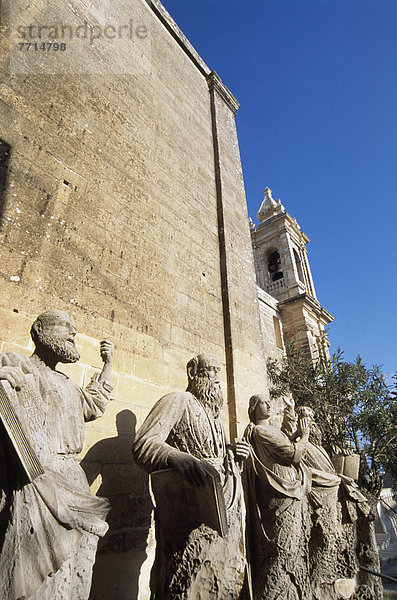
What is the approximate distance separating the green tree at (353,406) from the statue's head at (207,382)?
7037mm

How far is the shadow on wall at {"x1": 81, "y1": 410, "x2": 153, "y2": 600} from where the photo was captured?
8.84ft

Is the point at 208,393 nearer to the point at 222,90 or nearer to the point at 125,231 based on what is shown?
the point at 125,231

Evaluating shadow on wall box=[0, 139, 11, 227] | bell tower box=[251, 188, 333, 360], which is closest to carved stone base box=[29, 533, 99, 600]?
shadow on wall box=[0, 139, 11, 227]

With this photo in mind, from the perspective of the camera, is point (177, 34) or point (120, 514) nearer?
point (120, 514)

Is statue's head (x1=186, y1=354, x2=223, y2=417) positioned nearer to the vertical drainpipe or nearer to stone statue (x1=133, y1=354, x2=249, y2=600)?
stone statue (x1=133, y1=354, x2=249, y2=600)

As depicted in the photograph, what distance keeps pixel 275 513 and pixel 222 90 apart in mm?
8347

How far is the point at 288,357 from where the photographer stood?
12406 mm

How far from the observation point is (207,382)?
2.70 meters

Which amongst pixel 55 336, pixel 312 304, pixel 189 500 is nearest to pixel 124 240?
pixel 55 336

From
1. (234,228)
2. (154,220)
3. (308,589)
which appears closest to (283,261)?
(234,228)

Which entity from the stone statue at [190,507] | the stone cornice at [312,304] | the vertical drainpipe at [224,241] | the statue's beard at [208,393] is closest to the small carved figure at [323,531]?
the vertical drainpipe at [224,241]

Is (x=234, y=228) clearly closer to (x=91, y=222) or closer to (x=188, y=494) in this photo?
(x=91, y=222)

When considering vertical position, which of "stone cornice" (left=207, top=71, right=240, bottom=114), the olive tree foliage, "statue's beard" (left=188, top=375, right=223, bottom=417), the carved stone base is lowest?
the carved stone base

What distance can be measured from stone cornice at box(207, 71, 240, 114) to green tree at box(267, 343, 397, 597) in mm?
7579
